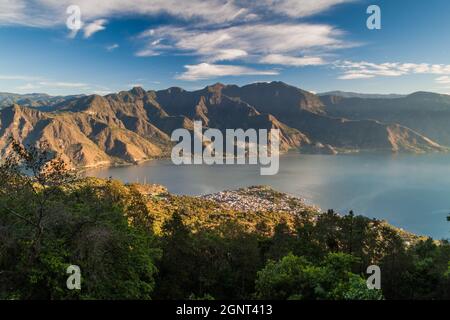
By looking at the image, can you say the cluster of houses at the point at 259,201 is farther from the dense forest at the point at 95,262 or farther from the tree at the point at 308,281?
the tree at the point at 308,281

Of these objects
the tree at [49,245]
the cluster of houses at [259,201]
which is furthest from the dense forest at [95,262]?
the cluster of houses at [259,201]

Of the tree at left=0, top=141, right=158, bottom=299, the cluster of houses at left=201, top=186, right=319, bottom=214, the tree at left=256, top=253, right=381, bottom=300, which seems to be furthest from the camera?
the cluster of houses at left=201, top=186, right=319, bottom=214

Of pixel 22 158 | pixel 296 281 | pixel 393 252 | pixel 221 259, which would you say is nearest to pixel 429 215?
pixel 393 252

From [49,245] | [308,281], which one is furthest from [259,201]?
[49,245]

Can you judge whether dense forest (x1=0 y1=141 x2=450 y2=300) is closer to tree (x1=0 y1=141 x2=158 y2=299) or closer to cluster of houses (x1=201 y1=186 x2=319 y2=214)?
tree (x1=0 y1=141 x2=158 y2=299)

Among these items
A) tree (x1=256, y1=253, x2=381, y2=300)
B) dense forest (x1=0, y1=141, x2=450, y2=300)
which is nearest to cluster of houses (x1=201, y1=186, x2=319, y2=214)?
dense forest (x1=0, y1=141, x2=450, y2=300)

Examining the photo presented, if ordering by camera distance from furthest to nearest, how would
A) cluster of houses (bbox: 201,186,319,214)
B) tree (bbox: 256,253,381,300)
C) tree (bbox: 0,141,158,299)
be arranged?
cluster of houses (bbox: 201,186,319,214)
tree (bbox: 256,253,381,300)
tree (bbox: 0,141,158,299)

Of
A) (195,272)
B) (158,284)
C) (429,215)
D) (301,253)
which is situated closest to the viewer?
(158,284)
